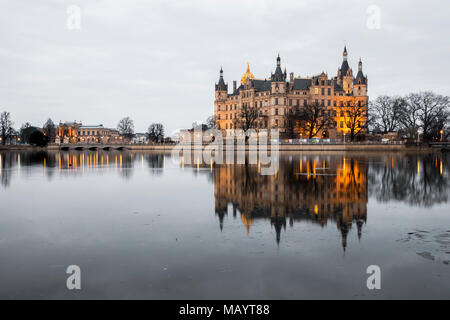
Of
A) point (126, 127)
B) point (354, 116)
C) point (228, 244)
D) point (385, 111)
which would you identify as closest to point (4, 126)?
point (126, 127)

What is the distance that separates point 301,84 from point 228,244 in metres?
106

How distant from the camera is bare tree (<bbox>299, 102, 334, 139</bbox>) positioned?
3634 inches

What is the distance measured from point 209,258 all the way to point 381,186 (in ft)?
52.3

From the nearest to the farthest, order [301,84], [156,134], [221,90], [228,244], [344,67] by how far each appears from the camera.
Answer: [228,244], [301,84], [344,67], [221,90], [156,134]

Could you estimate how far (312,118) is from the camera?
92312 millimetres

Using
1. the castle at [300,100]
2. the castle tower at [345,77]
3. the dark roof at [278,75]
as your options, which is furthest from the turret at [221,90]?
the castle tower at [345,77]

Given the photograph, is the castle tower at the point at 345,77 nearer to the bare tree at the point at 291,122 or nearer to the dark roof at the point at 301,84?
the dark roof at the point at 301,84

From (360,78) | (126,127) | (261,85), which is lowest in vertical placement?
(126,127)

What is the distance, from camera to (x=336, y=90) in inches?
4382

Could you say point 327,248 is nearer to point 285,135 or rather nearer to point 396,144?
point 396,144

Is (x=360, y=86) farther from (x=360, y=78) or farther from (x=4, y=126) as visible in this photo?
(x=4, y=126)

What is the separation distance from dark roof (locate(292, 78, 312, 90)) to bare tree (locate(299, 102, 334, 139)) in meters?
11.8

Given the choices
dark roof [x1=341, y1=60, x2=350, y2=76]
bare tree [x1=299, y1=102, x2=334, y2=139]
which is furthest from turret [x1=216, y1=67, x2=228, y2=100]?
dark roof [x1=341, y1=60, x2=350, y2=76]

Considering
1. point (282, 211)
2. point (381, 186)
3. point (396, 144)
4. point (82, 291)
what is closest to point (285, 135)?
point (396, 144)
